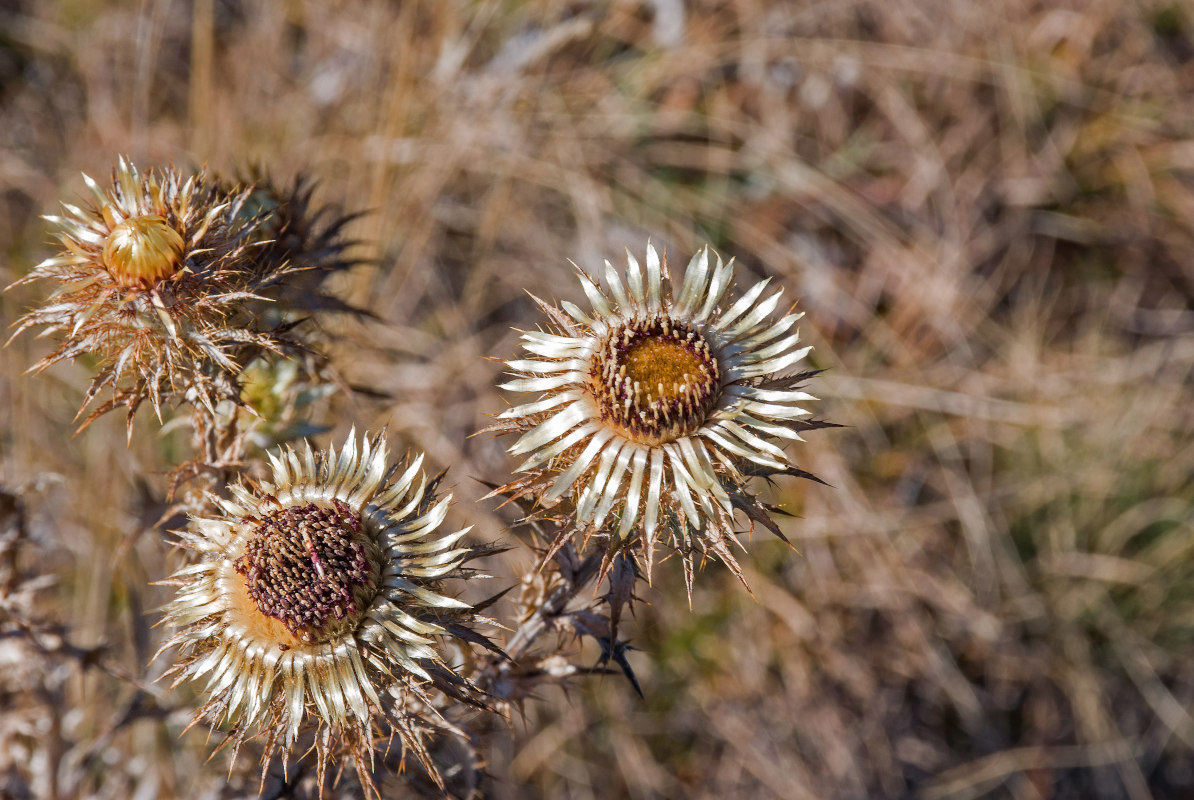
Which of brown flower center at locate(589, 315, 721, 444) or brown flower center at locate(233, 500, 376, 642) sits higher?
brown flower center at locate(589, 315, 721, 444)

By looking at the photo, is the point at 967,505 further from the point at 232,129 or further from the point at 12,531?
the point at 232,129

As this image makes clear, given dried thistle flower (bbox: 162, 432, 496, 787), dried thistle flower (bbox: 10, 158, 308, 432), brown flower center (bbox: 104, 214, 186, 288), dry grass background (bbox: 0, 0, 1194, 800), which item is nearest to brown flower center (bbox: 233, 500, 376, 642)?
dried thistle flower (bbox: 162, 432, 496, 787)

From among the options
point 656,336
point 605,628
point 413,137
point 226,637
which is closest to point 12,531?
point 226,637

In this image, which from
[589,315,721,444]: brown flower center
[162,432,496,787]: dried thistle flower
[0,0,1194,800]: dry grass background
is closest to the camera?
[162,432,496,787]: dried thistle flower

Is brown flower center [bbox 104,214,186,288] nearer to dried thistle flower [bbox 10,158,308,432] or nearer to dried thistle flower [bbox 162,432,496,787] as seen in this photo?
dried thistle flower [bbox 10,158,308,432]

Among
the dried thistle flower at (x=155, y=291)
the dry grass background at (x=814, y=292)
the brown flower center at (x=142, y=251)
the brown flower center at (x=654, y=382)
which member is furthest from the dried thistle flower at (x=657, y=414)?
the dry grass background at (x=814, y=292)

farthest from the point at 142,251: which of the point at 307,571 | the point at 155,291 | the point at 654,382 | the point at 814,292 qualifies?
the point at 814,292
